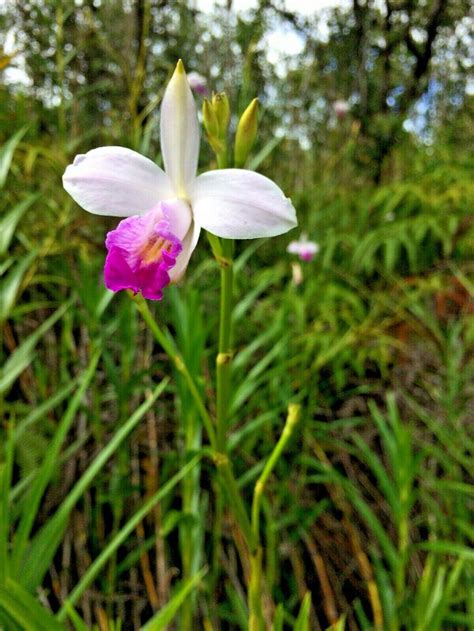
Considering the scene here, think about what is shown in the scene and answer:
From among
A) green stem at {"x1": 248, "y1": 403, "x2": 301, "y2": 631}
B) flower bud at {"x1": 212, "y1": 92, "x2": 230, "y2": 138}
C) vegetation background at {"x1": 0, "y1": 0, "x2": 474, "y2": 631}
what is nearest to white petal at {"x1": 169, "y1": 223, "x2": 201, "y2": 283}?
flower bud at {"x1": 212, "y1": 92, "x2": 230, "y2": 138}

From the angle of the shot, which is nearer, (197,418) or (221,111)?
(221,111)

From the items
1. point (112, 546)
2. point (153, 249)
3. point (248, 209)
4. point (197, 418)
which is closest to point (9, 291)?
point (197, 418)

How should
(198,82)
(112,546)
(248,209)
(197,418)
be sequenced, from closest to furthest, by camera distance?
(248,209), (112,546), (197,418), (198,82)

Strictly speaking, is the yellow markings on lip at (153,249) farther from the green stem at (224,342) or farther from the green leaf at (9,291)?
the green leaf at (9,291)

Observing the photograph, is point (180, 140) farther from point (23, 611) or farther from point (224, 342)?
point (23, 611)

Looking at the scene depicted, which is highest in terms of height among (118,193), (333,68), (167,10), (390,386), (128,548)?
(333,68)

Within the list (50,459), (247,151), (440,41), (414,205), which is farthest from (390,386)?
(440,41)

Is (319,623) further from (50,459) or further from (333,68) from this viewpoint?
(333,68)
